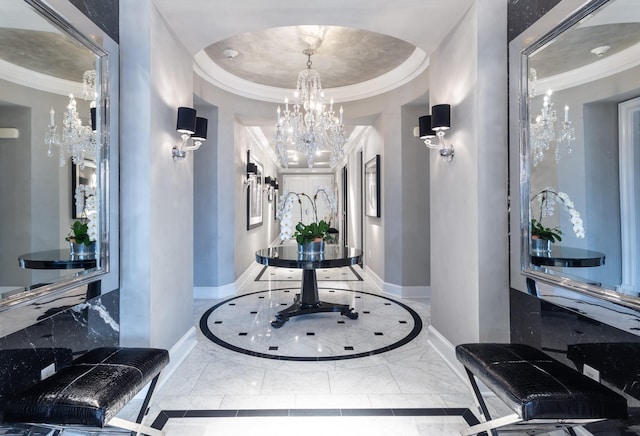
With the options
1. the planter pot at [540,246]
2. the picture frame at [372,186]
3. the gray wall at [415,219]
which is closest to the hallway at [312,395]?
the planter pot at [540,246]

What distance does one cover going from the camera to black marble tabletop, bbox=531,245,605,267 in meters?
1.67

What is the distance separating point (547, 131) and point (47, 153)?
2.66m

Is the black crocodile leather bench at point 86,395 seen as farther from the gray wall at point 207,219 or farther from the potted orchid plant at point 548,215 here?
the gray wall at point 207,219

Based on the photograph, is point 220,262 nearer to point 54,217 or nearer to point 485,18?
point 54,217

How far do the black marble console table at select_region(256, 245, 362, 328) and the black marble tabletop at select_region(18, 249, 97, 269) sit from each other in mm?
1821

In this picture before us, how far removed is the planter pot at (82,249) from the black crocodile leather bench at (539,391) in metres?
2.24

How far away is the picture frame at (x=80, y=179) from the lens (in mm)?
1859

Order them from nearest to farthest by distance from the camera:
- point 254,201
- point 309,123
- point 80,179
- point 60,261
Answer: point 60,261 → point 80,179 → point 309,123 → point 254,201

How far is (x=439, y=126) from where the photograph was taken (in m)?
2.65

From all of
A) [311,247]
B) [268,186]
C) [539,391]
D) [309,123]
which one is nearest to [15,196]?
[539,391]

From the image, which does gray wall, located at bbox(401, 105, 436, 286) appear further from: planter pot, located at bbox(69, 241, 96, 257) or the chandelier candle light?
planter pot, located at bbox(69, 241, 96, 257)

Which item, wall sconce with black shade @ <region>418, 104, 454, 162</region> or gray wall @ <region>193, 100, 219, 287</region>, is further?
gray wall @ <region>193, 100, 219, 287</region>

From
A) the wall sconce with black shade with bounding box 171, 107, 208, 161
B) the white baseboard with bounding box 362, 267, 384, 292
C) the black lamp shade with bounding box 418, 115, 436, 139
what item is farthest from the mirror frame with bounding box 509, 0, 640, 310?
the white baseboard with bounding box 362, 267, 384, 292

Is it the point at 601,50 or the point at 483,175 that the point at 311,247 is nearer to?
the point at 483,175
